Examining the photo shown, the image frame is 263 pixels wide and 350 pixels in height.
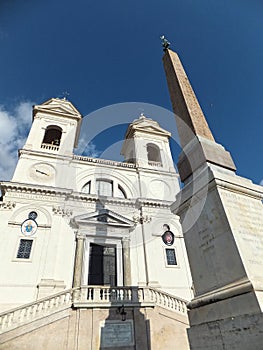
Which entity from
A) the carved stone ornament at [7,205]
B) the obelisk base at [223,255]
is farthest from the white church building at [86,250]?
the obelisk base at [223,255]

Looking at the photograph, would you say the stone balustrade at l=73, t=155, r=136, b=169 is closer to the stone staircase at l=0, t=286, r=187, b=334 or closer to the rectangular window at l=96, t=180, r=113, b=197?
the rectangular window at l=96, t=180, r=113, b=197

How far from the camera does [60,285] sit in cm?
1230

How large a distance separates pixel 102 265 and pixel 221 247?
12.8 meters

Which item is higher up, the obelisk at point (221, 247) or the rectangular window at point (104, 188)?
the rectangular window at point (104, 188)

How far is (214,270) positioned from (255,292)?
81 centimetres

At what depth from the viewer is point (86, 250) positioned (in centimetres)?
1438

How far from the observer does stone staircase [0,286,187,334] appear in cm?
896

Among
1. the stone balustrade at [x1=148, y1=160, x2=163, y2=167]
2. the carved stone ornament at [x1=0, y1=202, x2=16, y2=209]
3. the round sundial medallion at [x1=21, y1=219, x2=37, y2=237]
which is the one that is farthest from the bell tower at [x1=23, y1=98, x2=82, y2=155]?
the stone balustrade at [x1=148, y1=160, x2=163, y2=167]

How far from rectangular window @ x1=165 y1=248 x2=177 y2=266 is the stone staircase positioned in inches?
168

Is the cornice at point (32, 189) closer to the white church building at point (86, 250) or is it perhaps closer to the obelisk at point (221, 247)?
the white church building at point (86, 250)

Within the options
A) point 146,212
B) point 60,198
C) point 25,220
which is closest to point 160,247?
point 146,212

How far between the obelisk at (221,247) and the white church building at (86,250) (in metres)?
7.63

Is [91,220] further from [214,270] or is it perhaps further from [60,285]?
[214,270]

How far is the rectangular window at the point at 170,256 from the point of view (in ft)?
50.5
